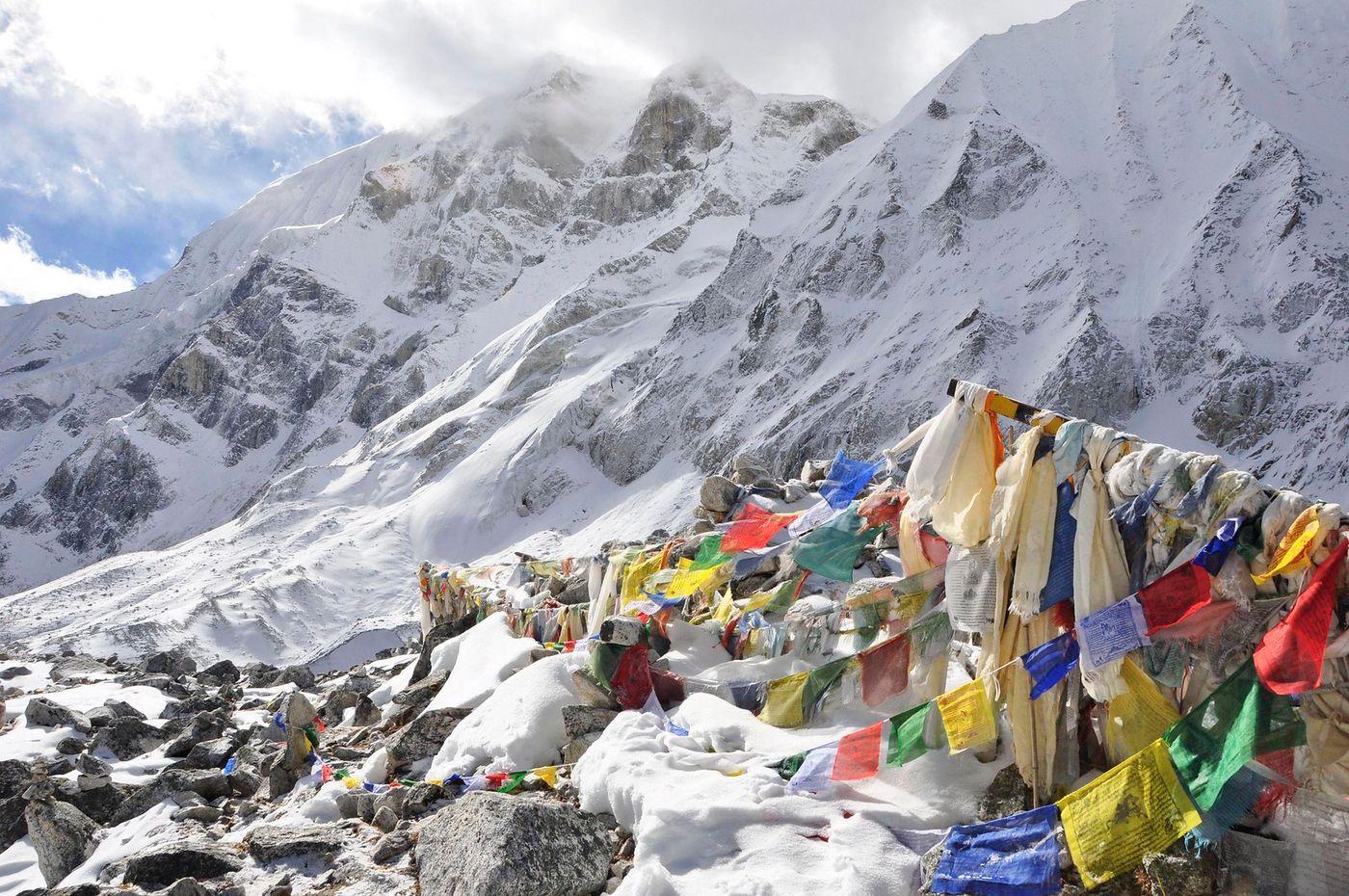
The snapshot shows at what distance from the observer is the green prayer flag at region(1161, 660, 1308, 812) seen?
13.0 feet

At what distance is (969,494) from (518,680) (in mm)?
5468

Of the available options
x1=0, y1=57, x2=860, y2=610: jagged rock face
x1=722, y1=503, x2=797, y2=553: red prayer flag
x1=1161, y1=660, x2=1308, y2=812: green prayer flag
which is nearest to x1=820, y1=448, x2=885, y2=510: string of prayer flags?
x1=722, y1=503, x2=797, y2=553: red prayer flag

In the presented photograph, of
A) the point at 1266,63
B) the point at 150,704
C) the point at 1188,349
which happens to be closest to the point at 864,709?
the point at 150,704

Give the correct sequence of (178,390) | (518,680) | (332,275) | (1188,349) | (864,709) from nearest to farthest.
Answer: (864,709) < (518,680) < (1188,349) < (178,390) < (332,275)

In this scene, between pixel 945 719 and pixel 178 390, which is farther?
pixel 178 390

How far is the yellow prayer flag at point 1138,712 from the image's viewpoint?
184 inches

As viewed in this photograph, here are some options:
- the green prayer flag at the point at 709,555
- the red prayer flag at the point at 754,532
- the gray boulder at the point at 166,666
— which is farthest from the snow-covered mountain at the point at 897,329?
the green prayer flag at the point at 709,555

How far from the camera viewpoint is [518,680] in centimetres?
916

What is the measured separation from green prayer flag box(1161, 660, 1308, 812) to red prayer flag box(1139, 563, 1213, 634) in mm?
371

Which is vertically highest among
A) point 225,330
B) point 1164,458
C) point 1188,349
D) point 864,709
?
point 225,330

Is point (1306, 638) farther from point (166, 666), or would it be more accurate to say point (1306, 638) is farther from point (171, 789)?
point (166, 666)

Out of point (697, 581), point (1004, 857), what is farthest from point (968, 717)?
point (697, 581)

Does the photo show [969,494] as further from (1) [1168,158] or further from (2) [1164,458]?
(1) [1168,158]

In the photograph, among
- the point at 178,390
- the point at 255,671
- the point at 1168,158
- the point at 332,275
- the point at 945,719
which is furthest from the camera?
the point at 332,275
